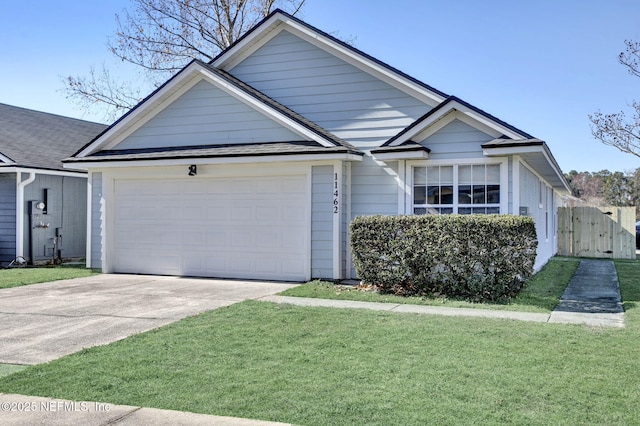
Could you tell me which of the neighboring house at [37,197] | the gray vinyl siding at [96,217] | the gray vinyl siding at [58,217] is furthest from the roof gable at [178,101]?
the gray vinyl siding at [58,217]

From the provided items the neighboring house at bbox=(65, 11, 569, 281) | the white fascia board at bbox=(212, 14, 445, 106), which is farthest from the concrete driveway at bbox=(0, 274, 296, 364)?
the white fascia board at bbox=(212, 14, 445, 106)

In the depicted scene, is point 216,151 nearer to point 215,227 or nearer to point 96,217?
point 215,227

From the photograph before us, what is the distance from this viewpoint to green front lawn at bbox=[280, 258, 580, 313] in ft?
29.5

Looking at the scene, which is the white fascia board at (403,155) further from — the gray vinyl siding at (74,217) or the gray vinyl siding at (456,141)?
the gray vinyl siding at (74,217)

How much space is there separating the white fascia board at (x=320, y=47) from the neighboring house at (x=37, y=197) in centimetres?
677

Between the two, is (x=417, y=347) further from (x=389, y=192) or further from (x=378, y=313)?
(x=389, y=192)

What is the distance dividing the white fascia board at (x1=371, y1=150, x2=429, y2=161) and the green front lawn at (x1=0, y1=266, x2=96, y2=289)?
26.6 ft

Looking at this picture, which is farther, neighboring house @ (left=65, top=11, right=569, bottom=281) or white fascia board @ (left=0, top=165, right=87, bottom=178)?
white fascia board @ (left=0, top=165, right=87, bottom=178)

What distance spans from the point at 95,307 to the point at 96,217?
6.00m

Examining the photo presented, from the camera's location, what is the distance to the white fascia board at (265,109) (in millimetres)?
12031

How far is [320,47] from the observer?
524 inches

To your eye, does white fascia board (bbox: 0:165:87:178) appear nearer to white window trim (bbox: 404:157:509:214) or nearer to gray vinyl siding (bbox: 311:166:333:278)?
gray vinyl siding (bbox: 311:166:333:278)

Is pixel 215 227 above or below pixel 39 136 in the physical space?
below

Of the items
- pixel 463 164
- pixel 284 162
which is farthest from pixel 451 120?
pixel 284 162
